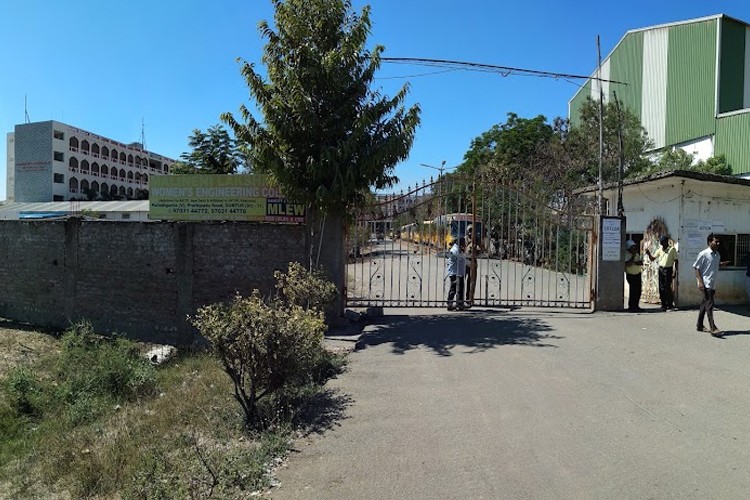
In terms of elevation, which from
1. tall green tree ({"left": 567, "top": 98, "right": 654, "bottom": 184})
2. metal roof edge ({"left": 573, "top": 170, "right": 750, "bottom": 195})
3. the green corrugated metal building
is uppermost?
the green corrugated metal building

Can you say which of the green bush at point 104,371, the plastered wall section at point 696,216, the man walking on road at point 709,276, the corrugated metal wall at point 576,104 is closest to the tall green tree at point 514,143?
the corrugated metal wall at point 576,104

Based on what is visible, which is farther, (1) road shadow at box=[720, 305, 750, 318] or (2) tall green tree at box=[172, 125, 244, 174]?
(2) tall green tree at box=[172, 125, 244, 174]

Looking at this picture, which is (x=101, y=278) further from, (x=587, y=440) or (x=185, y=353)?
(x=587, y=440)

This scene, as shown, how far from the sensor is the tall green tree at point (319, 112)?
858cm

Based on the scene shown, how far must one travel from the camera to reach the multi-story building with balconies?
67.2m

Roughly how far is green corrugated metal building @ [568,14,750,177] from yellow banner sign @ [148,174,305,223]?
A: 20.4m

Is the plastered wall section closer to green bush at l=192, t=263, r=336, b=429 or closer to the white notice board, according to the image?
the white notice board

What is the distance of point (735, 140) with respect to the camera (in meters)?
22.9

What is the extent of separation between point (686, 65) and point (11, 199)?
280ft

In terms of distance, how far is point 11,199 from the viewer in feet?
240

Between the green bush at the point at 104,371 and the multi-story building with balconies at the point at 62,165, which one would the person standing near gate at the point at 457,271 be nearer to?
the green bush at the point at 104,371

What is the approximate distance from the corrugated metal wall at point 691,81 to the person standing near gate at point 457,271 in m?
21.2

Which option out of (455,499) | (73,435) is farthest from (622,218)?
(73,435)

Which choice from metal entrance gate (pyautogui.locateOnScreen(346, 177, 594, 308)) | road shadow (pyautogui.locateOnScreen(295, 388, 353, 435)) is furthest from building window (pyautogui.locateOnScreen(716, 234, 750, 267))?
road shadow (pyautogui.locateOnScreen(295, 388, 353, 435))
